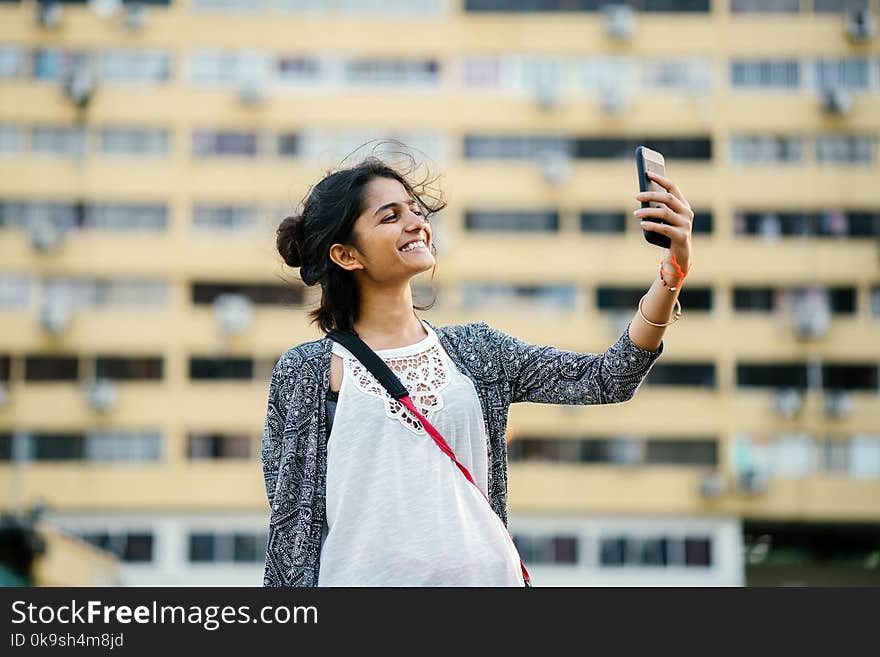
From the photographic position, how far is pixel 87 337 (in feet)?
108

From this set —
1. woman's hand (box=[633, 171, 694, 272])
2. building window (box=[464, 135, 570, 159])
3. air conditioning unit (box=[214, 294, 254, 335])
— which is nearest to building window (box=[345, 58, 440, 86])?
building window (box=[464, 135, 570, 159])

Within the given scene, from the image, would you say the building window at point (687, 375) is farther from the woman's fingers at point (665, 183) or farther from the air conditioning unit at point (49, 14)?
the woman's fingers at point (665, 183)

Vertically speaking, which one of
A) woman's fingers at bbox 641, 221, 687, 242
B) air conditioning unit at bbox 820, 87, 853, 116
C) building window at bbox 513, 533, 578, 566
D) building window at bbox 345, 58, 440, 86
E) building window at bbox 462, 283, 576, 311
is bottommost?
building window at bbox 513, 533, 578, 566

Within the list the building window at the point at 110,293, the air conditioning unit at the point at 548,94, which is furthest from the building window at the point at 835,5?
the building window at the point at 110,293

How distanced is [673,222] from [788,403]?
98.3 ft

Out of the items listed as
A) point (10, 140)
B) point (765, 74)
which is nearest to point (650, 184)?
point (765, 74)

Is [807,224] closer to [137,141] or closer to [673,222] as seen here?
[137,141]

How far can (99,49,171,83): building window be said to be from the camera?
1314 inches

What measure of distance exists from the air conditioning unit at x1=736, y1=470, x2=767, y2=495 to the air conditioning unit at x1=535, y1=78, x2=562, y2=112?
9.62 m

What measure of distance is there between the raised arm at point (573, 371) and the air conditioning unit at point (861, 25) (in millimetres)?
31735

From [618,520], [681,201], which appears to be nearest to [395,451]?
[681,201]

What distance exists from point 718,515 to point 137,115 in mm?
16502

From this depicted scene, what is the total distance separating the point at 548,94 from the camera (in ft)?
108

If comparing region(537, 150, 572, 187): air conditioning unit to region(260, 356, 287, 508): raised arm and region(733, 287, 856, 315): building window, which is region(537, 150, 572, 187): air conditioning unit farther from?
region(260, 356, 287, 508): raised arm
